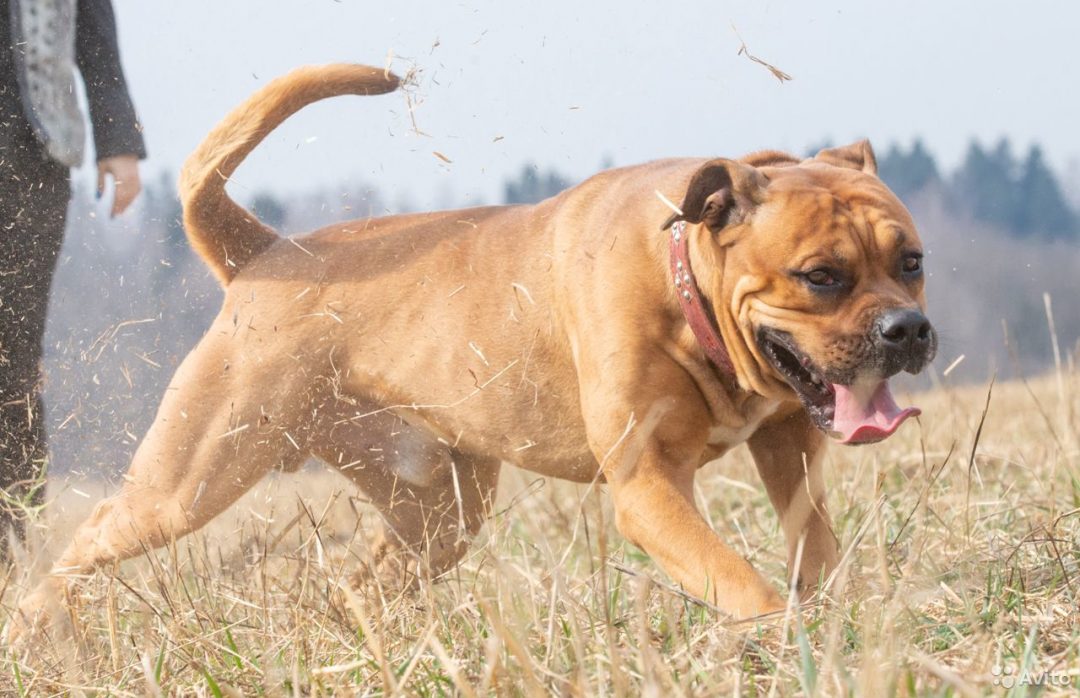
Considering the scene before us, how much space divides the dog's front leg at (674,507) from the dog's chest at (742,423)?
9 cm

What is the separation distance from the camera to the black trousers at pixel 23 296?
5.16 metres

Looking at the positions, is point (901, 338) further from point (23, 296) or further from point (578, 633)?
point (23, 296)

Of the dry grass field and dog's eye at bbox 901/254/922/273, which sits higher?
dog's eye at bbox 901/254/922/273

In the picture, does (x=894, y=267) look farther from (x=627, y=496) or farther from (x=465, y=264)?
(x=465, y=264)

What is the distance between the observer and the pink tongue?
377cm

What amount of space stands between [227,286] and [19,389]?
940mm

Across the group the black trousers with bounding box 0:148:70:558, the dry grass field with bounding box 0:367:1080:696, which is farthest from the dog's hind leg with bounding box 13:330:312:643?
the black trousers with bounding box 0:148:70:558

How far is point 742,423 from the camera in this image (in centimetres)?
426

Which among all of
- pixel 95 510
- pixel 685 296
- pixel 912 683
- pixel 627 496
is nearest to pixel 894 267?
pixel 685 296

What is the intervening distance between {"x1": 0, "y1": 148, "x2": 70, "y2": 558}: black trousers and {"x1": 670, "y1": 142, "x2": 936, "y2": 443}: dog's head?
2768mm

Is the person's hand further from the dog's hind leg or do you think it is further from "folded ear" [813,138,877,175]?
"folded ear" [813,138,877,175]

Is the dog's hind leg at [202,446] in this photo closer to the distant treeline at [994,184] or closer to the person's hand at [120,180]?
the person's hand at [120,180]

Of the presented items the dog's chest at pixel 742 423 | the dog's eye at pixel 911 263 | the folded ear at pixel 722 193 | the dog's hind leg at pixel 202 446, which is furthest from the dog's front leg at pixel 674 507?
the dog's hind leg at pixel 202 446

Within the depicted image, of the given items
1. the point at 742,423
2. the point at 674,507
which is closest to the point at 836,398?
the point at 742,423
